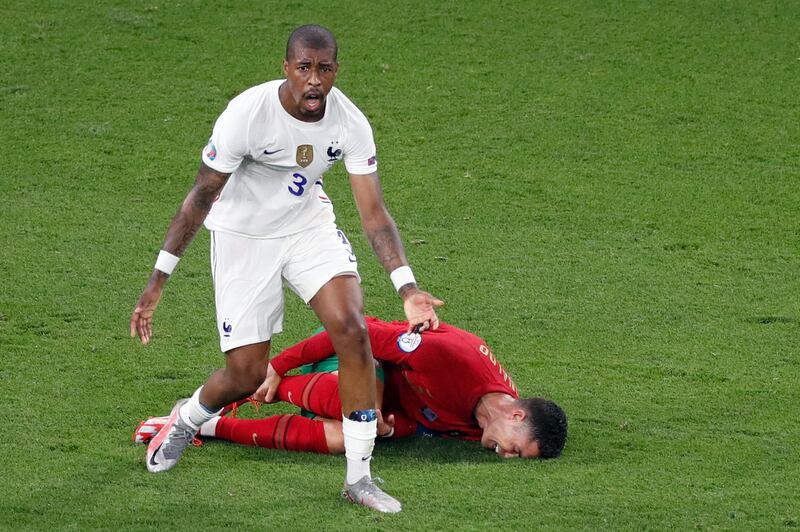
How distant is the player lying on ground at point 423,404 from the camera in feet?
17.6

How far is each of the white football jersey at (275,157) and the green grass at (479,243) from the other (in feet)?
3.42

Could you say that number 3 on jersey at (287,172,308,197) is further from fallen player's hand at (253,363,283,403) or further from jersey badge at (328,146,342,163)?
fallen player's hand at (253,363,283,403)

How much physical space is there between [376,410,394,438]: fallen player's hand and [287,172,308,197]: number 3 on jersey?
1.05 metres

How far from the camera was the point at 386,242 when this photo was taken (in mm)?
4816

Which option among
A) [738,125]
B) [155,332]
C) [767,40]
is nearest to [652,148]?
[738,125]

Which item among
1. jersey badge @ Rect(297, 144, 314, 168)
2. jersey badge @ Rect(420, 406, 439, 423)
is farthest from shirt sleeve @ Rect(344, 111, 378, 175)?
jersey badge @ Rect(420, 406, 439, 423)

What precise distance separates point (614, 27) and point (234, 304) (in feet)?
25.1

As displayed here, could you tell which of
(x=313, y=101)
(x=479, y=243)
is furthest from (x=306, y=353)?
(x=479, y=243)

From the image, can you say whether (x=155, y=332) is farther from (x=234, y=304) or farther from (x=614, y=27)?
(x=614, y=27)

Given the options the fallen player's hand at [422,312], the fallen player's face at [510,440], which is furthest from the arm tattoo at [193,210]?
the fallen player's face at [510,440]

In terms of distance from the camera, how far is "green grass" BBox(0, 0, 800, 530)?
500cm

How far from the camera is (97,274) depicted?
25.0 ft

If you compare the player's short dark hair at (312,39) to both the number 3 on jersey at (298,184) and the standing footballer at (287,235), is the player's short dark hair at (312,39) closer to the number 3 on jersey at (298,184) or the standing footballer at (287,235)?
the standing footballer at (287,235)

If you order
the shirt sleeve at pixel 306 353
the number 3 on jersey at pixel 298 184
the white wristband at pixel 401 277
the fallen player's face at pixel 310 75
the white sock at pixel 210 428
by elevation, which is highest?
the fallen player's face at pixel 310 75
